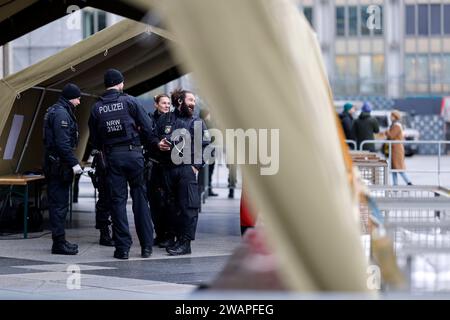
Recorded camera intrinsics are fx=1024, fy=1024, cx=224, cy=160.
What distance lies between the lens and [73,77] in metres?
14.5

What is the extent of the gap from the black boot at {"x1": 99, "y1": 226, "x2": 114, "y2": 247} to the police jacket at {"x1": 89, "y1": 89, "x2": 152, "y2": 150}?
5.63ft

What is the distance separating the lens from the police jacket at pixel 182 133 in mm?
11227

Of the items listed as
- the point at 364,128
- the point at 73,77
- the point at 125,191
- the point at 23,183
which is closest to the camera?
the point at 125,191

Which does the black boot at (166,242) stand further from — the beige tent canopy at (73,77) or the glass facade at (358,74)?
the glass facade at (358,74)

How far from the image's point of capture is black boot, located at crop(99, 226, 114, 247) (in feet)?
39.7

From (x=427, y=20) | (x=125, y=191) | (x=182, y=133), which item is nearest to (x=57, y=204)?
(x=125, y=191)

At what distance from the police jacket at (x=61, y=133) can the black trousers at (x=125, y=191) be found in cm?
72

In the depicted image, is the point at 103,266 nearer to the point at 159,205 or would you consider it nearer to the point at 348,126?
the point at 159,205

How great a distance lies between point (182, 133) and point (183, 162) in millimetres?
334

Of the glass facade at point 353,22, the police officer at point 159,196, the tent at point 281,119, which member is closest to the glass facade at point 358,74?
the glass facade at point 353,22

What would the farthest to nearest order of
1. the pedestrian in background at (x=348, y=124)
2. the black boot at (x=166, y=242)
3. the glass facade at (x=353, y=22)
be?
the glass facade at (x=353, y=22) < the pedestrian in background at (x=348, y=124) < the black boot at (x=166, y=242)

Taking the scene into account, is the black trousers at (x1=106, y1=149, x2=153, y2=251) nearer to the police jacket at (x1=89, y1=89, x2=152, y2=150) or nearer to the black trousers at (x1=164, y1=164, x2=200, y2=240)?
the police jacket at (x1=89, y1=89, x2=152, y2=150)

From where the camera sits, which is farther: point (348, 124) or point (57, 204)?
point (348, 124)

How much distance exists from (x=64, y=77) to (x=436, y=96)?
55312 millimetres
